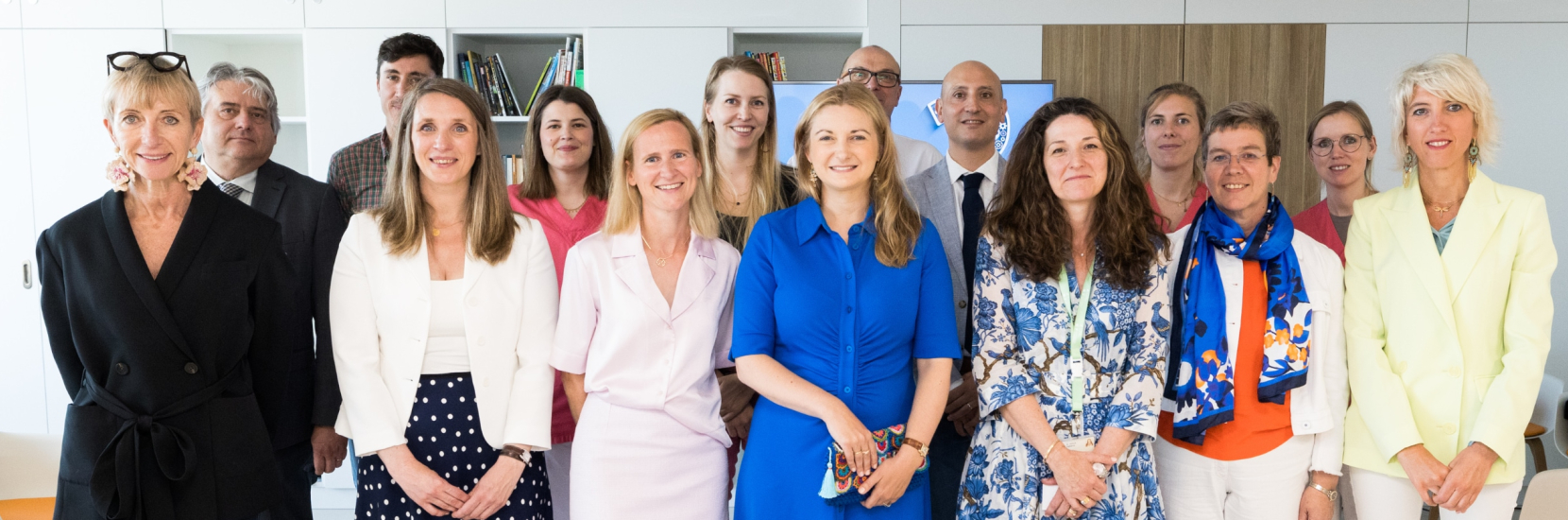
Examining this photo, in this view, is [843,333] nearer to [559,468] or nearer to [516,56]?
[559,468]

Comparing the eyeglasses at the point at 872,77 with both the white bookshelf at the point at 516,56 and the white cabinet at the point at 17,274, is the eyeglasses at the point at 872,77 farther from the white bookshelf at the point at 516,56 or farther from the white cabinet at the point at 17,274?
the white cabinet at the point at 17,274

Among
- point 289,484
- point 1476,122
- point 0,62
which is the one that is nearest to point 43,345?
point 0,62

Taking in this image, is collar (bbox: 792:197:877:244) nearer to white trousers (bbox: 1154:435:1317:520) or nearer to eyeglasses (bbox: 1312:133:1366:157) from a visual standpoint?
white trousers (bbox: 1154:435:1317:520)

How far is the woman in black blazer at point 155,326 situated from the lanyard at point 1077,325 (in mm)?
1772

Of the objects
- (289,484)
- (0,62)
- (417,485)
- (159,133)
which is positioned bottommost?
(289,484)

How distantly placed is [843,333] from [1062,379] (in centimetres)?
51

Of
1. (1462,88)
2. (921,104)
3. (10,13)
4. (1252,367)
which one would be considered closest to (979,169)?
(1252,367)

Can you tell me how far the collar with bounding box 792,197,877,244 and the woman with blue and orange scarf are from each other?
32.0 inches

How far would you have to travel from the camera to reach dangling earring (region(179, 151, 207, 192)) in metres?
1.87

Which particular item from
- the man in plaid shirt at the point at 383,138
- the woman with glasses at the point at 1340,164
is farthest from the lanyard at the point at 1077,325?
the man in plaid shirt at the point at 383,138

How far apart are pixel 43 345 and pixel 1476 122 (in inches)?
235

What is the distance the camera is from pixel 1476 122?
220cm

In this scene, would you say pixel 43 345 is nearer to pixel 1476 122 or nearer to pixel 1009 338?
pixel 1009 338

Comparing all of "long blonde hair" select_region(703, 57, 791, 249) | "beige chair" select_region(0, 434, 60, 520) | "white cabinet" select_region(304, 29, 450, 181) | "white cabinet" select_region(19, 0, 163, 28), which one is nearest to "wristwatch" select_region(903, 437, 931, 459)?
"long blonde hair" select_region(703, 57, 791, 249)
